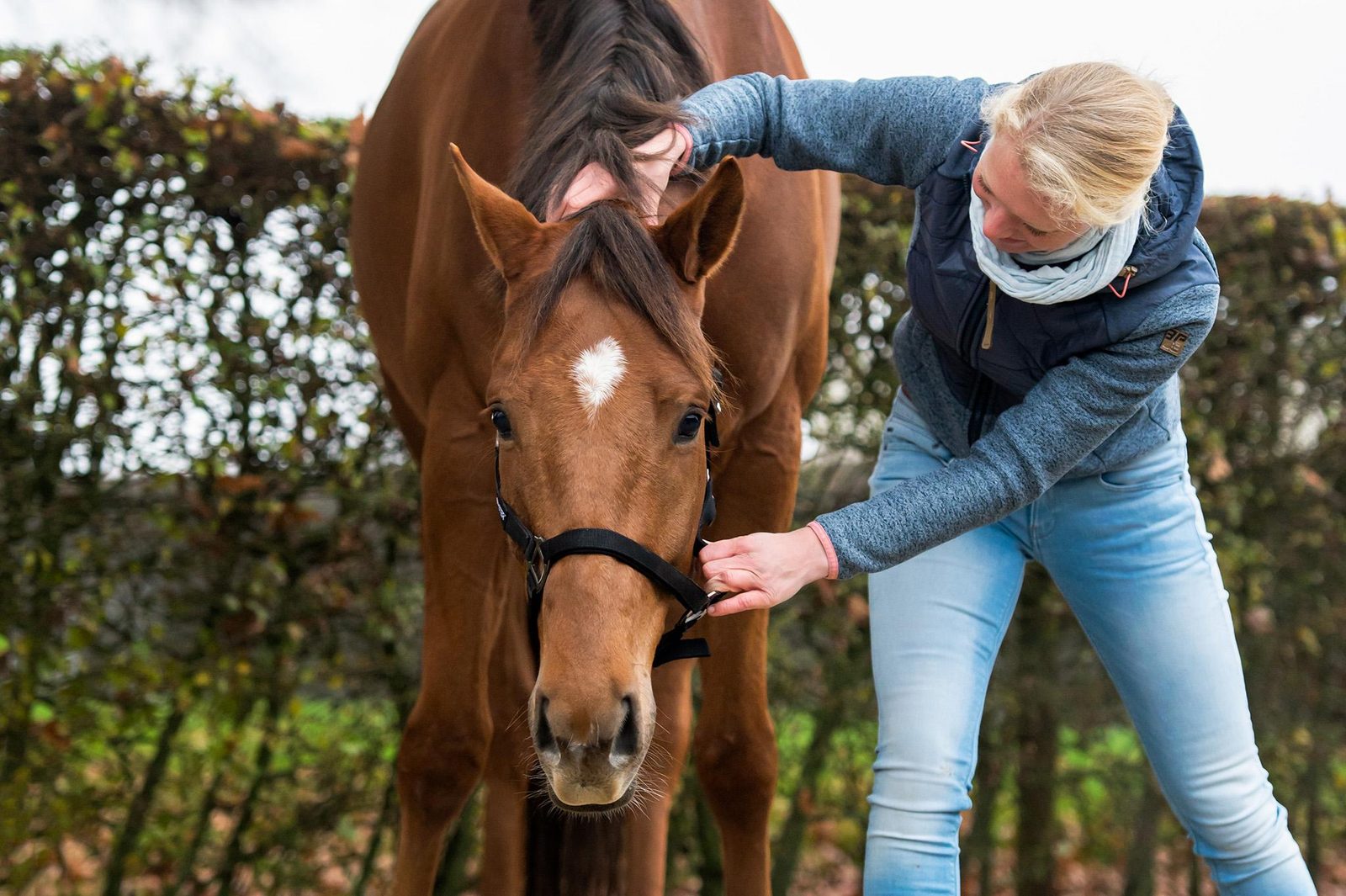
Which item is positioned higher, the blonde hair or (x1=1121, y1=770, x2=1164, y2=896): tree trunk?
the blonde hair

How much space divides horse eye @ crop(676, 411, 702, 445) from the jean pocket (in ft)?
2.72

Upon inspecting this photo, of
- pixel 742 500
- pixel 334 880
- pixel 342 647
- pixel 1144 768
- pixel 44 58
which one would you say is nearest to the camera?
pixel 742 500

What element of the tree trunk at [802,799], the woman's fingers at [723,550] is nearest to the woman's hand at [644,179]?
the woman's fingers at [723,550]

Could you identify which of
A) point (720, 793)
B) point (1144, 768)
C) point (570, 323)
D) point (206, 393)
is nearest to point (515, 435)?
point (570, 323)

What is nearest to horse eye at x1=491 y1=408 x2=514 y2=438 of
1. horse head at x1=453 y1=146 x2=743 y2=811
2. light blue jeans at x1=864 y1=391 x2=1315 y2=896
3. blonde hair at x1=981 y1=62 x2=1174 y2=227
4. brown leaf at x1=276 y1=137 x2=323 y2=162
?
horse head at x1=453 y1=146 x2=743 y2=811

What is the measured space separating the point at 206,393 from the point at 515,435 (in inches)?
85.9

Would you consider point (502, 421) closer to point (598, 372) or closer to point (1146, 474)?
point (598, 372)

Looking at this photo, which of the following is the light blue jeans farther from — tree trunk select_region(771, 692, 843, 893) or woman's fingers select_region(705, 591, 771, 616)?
tree trunk select_region(771, 692, 843, 893)

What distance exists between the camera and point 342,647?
12.9 ft

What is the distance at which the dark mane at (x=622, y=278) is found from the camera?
1.95 m

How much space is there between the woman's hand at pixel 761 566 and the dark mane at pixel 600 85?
0.68 metres

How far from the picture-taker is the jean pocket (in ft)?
7.41

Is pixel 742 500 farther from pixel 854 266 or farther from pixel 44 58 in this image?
pixel 44 58

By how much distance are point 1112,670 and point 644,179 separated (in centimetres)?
132
